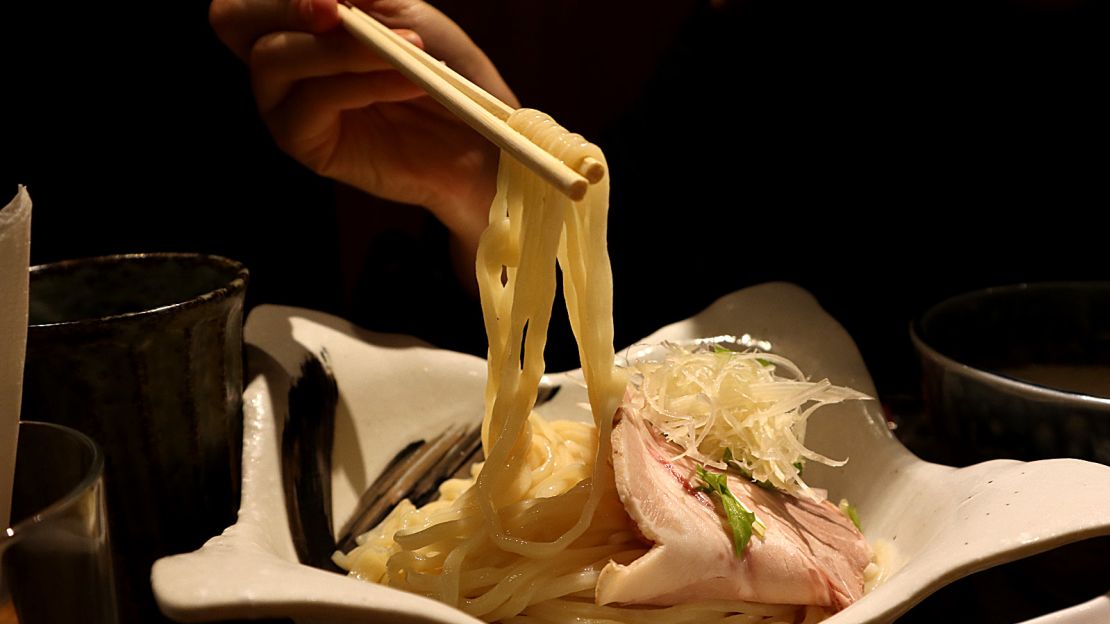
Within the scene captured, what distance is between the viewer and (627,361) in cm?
183

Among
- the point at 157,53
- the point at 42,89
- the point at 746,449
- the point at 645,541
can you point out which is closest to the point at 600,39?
the point at 157,53

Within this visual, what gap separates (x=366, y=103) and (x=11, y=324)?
107 cm

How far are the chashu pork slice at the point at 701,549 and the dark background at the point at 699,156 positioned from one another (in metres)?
1.22

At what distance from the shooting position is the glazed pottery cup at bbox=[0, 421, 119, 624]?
85 centimetres

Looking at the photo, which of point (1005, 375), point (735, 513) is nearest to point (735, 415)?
point (735, 513)

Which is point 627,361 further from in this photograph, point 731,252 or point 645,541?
point 731,252

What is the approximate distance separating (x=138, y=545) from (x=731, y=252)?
2400 millimetres

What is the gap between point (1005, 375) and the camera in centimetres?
153

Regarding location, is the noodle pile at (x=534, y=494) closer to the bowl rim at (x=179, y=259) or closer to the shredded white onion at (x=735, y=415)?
the shredded white onion at (x=735, y=415)

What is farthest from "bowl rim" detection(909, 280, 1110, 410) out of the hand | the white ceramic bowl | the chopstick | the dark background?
the hand

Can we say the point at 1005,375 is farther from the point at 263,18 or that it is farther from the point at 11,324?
the point at 263,18

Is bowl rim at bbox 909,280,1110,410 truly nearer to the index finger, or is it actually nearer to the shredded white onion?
the shredded white onion

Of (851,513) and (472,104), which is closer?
(472,104)

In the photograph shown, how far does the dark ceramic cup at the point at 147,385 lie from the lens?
1.26m
